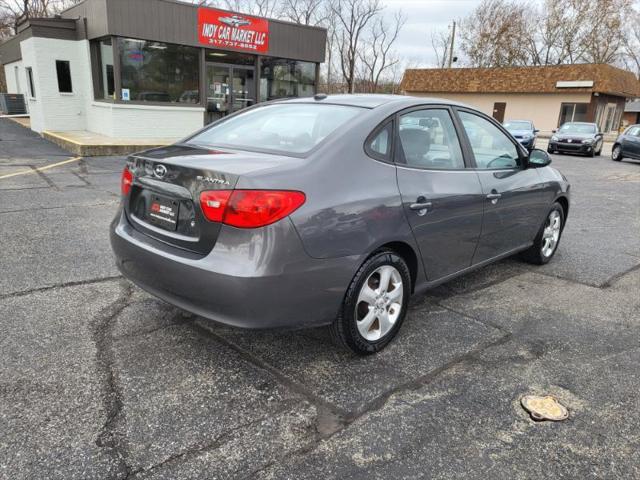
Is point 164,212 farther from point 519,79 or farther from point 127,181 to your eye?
point 519,79

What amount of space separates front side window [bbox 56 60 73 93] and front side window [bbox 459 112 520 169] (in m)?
15.9

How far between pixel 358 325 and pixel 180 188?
1.33 meters

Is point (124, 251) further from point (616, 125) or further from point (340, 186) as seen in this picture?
point (616, 125)

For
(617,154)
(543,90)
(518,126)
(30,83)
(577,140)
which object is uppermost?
(543,90)

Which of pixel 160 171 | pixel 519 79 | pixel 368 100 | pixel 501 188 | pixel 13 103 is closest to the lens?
pixel 160 171

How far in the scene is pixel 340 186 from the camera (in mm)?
2799

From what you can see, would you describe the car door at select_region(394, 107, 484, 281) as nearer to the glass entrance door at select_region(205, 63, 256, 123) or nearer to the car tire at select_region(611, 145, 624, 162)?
the glass entrance door at select_region(205, 63, 256, 123)

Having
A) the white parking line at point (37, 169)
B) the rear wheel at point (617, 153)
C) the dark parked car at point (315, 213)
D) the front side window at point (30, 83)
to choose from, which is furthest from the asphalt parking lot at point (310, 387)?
the rear wheel at point (617, 153)

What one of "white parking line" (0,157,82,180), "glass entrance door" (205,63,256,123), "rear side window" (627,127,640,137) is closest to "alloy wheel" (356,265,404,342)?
"white parking line" (0,157,82,180)

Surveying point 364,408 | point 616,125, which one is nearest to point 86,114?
point 364,408

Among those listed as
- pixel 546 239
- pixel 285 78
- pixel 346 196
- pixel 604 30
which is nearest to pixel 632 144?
pixel 285 78

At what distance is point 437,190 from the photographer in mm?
3418

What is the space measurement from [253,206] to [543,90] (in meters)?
38.4

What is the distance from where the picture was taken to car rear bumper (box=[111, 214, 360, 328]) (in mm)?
2531
